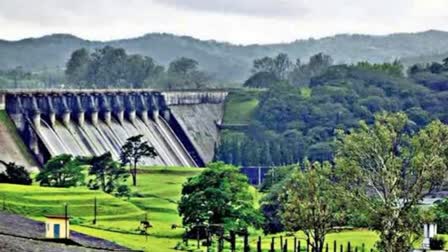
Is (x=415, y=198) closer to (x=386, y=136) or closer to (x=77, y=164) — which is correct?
(x=386, y=136)

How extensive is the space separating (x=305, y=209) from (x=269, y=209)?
33453 millimetres

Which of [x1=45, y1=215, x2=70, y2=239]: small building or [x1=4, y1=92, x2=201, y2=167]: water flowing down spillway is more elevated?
[x1=45, y1=215, x2=70, y2=239]: small building

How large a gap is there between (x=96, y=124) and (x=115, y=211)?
48970mm

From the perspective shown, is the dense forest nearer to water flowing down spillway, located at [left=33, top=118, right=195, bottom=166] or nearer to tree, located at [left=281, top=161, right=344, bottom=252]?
water flowing down spillway, located at [left=33, top=118, right=195, bottom=166]

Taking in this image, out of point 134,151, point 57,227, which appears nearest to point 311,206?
point 57,227

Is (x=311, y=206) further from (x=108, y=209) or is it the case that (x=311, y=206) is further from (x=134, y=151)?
(x=134, y=151)

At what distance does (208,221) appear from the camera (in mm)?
79938

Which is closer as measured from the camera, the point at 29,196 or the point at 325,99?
the point at 29,196

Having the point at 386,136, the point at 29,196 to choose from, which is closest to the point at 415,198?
the point at 386,136

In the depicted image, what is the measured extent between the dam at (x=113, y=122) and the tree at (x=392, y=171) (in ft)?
214

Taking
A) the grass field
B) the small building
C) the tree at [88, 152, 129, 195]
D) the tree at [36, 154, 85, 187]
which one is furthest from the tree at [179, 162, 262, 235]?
the small building

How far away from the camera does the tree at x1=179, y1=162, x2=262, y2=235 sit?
79.9 metres

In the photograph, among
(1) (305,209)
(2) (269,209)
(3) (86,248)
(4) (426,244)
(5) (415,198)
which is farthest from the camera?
(2) (269,209)

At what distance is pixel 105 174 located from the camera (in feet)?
366
